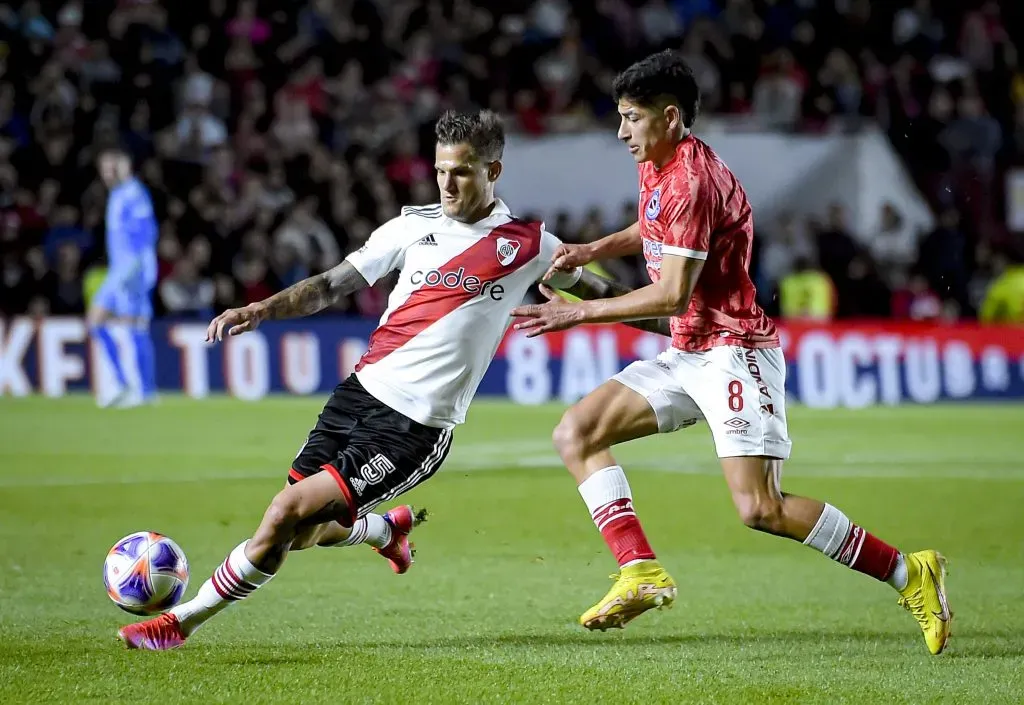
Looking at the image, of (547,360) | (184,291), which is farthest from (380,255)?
(184,291)

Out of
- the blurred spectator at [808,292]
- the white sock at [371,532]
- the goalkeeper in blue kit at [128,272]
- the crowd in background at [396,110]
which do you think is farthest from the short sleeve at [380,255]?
the blurred spectator at [808,292]

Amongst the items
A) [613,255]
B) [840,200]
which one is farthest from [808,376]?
[613,255]

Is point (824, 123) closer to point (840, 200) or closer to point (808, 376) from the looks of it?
point (840, 200)

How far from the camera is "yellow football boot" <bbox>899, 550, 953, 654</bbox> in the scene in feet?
Answer: 18.2

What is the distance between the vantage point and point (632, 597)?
214 inches

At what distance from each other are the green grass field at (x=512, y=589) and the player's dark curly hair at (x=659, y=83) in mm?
1981

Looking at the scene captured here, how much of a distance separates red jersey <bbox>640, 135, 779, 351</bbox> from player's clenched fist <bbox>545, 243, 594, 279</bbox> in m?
0.24

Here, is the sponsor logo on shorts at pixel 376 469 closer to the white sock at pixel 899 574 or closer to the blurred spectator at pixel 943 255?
the white sock at pixel 899 574

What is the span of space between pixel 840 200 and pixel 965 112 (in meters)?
2.70

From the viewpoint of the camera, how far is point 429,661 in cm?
538

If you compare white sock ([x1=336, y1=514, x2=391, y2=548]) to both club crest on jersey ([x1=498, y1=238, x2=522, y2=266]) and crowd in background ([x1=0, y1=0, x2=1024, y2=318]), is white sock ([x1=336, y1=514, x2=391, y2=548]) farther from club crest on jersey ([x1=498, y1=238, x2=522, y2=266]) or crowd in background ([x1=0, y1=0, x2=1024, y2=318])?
crowd in background ([x1=0, y1=0, x2=1024, y2=318])

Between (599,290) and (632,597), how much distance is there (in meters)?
1.30

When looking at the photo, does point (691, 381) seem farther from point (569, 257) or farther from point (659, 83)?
point (659, 83)

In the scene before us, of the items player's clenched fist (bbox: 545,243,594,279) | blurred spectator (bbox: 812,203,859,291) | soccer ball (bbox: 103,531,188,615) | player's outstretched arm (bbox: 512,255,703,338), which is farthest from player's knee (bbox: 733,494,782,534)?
blurred spectator (bbox: 812,203,859,291)
